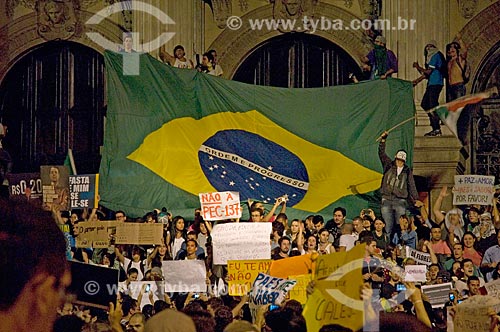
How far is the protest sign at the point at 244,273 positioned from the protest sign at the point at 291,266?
3.21 feet

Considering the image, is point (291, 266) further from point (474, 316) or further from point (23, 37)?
point (23, 37)

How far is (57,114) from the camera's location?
45.7ft

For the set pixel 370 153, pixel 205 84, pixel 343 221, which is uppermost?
pixel 205 84

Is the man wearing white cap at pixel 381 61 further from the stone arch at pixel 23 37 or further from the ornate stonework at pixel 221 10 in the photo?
the stone arch at pixel 23 37

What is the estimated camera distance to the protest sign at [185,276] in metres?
10.0

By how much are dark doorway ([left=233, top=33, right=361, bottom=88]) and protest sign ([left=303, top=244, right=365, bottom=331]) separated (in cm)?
934

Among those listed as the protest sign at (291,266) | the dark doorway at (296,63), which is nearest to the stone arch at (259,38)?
the dark doorway at (296,63)

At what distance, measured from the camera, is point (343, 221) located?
419 inches

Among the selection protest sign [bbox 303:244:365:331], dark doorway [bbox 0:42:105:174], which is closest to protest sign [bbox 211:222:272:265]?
dark doorway [bbox 0:42:105:174]

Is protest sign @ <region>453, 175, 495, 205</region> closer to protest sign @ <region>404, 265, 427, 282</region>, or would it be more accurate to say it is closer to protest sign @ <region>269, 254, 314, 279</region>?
protest sign @ <region>404, 265, 427, 282</region>

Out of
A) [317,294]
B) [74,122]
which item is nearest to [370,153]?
[74,122]

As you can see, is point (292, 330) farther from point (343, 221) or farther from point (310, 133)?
point (310, 133)

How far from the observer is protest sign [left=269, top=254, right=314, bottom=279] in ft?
26.7

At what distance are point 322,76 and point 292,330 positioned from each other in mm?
10055
